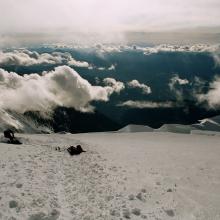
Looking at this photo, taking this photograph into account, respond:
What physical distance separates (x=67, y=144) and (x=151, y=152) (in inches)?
368

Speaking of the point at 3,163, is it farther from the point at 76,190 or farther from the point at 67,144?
the point at 67,144

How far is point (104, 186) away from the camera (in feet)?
85.5

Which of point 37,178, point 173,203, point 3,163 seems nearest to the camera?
point 173,203

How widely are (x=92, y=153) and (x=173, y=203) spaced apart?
15.0 meters

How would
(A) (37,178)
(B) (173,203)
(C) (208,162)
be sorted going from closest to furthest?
1. (B) (173,203)
2. (A) (37,178)
3. (C) (208,162)

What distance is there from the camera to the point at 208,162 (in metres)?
36.4

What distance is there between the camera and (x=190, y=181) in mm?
29328

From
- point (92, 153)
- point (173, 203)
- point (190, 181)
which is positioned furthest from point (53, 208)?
point (92, 153)

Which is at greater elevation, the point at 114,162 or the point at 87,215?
the point at 114,162

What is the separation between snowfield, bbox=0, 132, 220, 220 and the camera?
21.2 meters

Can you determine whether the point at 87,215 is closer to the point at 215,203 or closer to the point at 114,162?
the point at 215,203

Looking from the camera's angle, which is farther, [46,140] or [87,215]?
[46,140]

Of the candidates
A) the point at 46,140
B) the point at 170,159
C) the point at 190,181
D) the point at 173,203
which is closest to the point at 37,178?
the point at 173,203

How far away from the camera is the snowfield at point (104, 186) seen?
2122 centimetres
